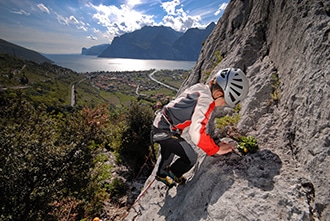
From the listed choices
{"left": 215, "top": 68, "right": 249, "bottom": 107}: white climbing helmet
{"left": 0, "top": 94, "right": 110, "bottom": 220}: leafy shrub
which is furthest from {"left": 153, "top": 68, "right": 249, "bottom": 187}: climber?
{"left": 0, "top": 94, "right": 110, "bottom": 220}: leafy shrub

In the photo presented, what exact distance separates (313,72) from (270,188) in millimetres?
2664

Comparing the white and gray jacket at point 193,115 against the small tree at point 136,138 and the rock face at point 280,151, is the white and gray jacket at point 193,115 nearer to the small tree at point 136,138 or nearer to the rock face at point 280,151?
the rock face at point 280,151

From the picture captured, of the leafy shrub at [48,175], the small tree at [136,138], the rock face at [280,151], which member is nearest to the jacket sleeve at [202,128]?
the rock face at [280,151]

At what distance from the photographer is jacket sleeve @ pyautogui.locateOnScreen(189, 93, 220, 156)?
4.45 metres

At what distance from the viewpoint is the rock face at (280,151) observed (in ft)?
Result: 12.0

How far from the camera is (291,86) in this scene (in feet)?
16.3

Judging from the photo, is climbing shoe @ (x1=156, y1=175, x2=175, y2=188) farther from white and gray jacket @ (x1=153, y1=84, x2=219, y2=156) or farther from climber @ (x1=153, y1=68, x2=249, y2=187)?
white and gray jacket @ (x1=153, y1=84, x2=219, y2=156)

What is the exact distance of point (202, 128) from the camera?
445cm

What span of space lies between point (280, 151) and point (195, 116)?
212 cm

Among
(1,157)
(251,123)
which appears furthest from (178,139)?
(1,157)

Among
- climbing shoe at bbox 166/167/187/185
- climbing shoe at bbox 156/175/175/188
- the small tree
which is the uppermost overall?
climbing shoe at bbox 166/167/187/185

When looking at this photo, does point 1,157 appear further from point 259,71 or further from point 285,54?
point 285,54

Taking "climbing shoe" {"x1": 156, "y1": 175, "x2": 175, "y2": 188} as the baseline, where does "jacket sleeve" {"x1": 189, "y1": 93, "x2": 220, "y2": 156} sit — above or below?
above

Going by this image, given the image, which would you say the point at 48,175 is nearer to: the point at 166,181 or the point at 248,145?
the point at 166,181
